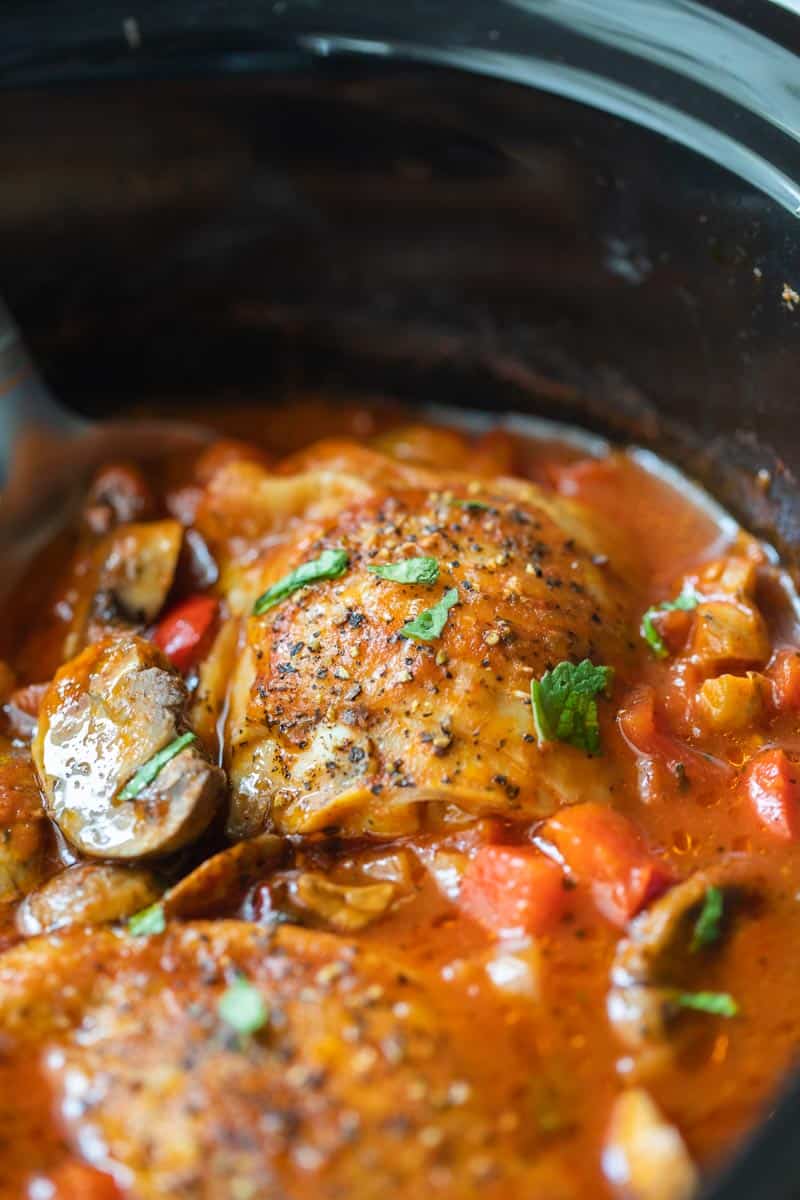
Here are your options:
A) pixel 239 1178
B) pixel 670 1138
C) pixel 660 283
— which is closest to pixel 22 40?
pixel 660 283

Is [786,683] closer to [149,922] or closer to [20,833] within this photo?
[149,922]

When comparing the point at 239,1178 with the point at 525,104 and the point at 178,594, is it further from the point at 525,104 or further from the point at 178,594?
the point at 525,104

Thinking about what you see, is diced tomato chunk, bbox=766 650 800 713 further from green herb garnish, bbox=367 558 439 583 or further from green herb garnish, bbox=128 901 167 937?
green herb garnish, bbox=128 901 167 937

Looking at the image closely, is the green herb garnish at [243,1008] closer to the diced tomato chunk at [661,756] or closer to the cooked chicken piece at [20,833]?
the cooked chicken piece at [20,833]

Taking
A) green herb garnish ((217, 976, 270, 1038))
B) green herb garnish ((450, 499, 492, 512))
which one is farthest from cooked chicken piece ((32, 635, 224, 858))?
green herb garnish ((450, 499, 492, 512))

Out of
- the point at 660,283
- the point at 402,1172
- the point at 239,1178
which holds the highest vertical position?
the point at 660,283

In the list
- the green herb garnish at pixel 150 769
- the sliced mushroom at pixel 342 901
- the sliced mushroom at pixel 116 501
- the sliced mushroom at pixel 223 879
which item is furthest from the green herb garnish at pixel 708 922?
the sliced mushroom at pixel 116 501
